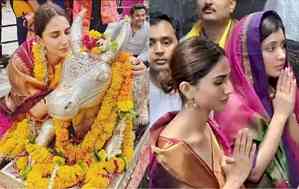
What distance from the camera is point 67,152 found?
1602mm

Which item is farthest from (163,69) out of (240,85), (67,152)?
(67,152)

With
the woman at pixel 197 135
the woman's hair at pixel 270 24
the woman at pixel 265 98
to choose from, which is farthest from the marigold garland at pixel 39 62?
the woman's hair at pixel 270 24

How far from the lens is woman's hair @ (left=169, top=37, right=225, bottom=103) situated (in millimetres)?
1405

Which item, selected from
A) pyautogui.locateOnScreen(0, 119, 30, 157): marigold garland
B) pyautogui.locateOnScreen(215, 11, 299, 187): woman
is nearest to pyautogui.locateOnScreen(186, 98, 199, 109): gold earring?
A: pyautogui.locateOnScreen(215, 11, 299, 187): woman

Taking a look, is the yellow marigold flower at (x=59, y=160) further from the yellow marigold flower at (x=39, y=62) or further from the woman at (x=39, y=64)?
the yellow marigold flower at (x=39, y=62)

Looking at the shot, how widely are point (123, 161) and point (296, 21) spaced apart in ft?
2.17

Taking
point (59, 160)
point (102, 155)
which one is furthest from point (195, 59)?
point (59, 160)

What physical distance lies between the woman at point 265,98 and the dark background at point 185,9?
1.2 inches

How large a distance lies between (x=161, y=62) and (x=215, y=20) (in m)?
0.20

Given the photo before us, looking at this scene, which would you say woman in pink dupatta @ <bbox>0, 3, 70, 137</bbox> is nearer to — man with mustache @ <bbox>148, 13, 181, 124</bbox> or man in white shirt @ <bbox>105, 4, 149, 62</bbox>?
man in white shirt @ <bbox>105, 4, 149, 62</bbox>

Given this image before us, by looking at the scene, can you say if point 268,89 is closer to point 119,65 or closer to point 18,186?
point 119,65

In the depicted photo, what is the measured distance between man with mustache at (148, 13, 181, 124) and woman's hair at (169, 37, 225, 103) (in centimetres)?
6

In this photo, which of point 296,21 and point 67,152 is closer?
point 296,21

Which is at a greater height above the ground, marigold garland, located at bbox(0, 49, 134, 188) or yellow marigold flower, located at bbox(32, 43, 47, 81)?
yellow marigold flower, located at bbox(32, 43, 47, 81)
